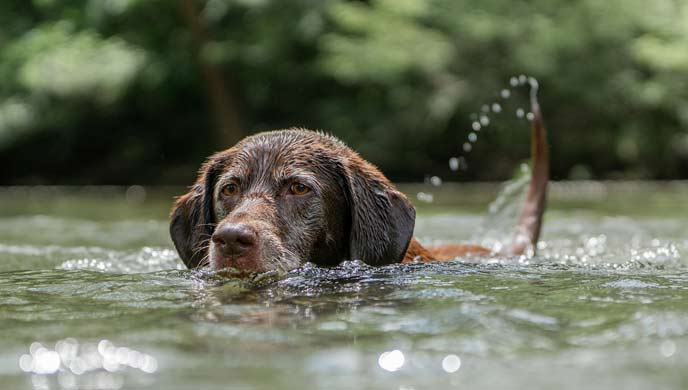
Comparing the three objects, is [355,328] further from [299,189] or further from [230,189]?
[230,189]

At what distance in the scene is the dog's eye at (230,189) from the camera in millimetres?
4867

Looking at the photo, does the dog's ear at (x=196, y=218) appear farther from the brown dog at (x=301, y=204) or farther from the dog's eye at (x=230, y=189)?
the dog's eye at (x=230, y=189)

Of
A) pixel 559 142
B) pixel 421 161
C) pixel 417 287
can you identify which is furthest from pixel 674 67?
pixel 417 287

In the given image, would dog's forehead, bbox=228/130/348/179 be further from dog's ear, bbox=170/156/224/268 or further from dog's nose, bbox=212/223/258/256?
dog's nose, bbox=212/223/258/256

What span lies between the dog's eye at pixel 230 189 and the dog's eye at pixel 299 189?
31cm

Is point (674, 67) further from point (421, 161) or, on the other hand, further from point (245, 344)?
point (245, 344)

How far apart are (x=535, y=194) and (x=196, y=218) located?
257cm

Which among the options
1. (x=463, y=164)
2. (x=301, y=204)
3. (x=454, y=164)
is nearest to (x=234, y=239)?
(x=301, y=204)

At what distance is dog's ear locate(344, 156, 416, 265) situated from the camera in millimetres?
4906

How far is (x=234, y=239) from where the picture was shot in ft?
13.7

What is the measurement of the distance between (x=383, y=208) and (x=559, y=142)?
15.7m

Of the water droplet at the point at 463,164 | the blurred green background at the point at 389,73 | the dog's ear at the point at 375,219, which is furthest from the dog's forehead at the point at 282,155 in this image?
the water droplet at the point at 463,164

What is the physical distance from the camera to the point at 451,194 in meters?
15.8

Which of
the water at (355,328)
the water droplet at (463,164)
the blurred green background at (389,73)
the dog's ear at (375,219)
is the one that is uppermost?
the blurred green background at (389,73)
